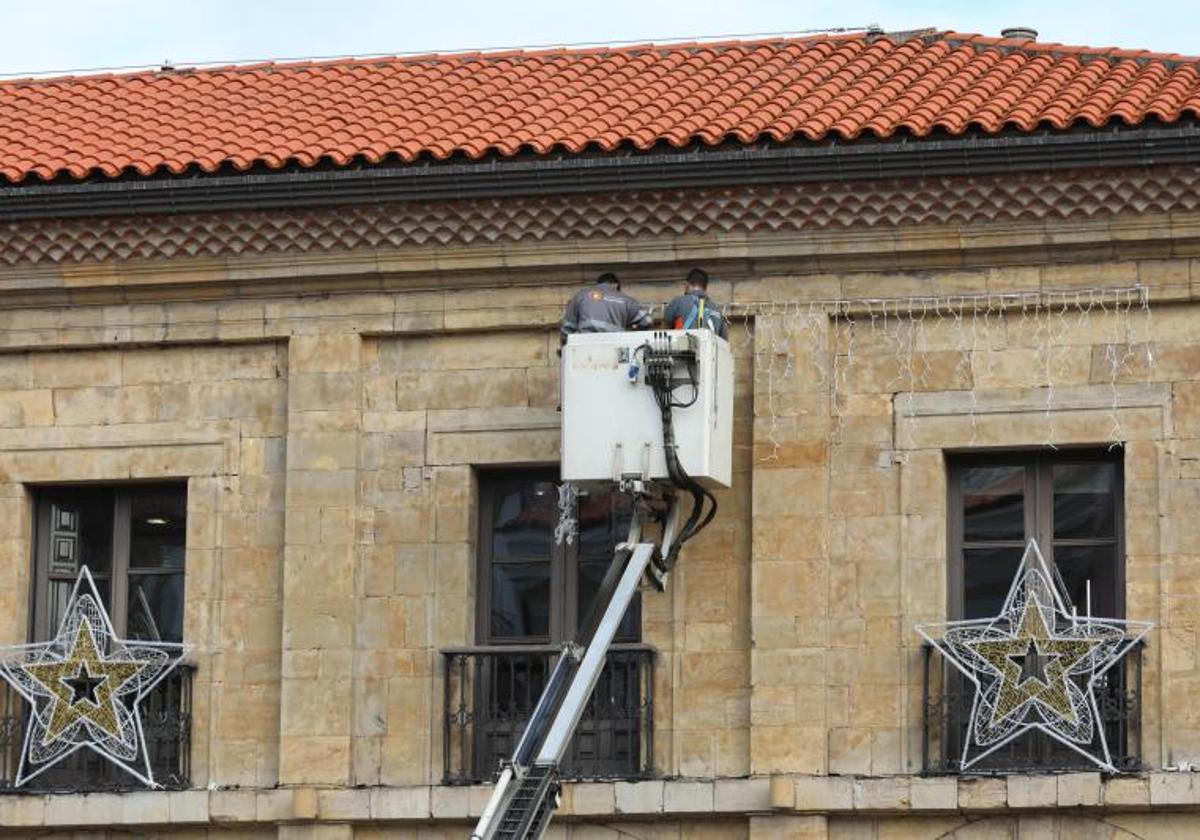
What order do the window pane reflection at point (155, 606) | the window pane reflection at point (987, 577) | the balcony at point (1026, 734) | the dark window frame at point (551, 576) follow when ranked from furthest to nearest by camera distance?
1. the window pane reflection at point (155, 606)
2. the dark window frame at point (551, 576)
3. the window pane reflection at point (987, 577)
4. the balcony at point (1026, 734)

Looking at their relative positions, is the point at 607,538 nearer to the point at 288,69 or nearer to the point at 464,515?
the point at 464,515

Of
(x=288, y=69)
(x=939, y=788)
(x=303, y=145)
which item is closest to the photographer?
(x=939, y=788)

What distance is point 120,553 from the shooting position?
27.6 m

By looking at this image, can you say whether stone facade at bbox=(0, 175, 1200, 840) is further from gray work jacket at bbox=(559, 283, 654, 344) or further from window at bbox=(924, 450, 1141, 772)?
gray work jacket at bbox=(559, 283, 654, 344)

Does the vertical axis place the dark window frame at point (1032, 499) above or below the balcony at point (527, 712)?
above

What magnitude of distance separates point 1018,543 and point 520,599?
3.52 m

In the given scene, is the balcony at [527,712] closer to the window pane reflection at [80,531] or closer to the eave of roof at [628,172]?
the window pane reflection at [80,531]

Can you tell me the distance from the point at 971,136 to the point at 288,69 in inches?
281

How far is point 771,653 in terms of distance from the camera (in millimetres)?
26047

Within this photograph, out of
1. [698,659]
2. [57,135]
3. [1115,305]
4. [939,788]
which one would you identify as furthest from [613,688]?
[57,135]

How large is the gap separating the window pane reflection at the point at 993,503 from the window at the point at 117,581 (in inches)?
218

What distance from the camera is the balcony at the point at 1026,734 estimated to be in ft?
83.1

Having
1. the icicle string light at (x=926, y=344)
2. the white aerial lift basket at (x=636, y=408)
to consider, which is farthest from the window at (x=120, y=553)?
the icicle string light at (x=926, y=344)

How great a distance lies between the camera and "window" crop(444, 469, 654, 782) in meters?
26.3
